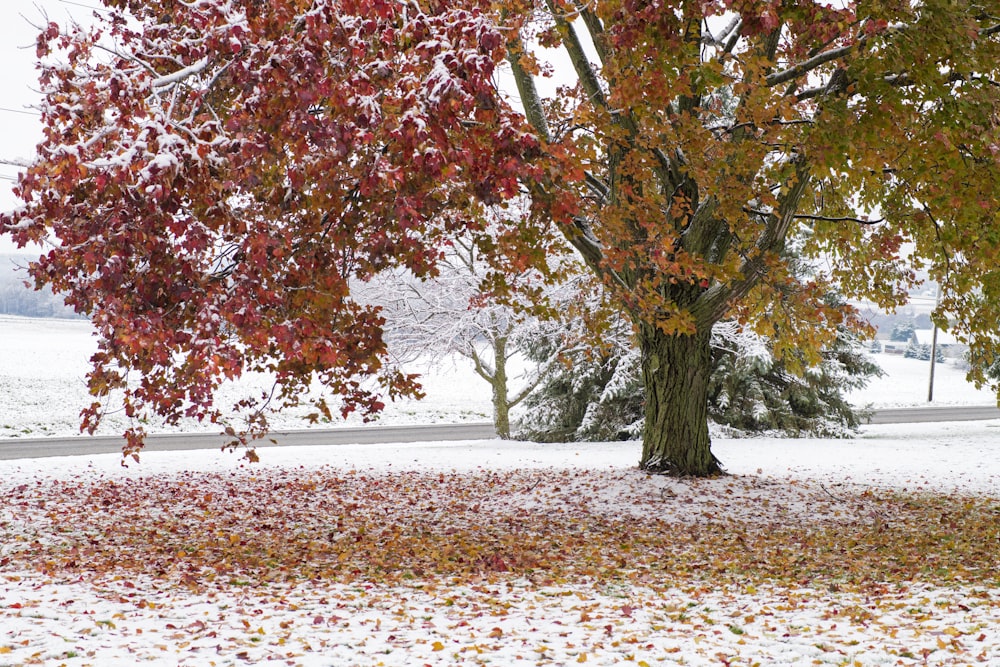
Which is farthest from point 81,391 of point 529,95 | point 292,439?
point 529,95

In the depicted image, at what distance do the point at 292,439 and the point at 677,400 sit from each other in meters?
14.3

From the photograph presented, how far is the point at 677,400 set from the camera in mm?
11133

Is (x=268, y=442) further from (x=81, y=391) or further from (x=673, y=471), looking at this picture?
(x=673, y=471)

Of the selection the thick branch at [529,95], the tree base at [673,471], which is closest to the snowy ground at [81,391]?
the tree base at [673,471]

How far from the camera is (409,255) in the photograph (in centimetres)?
733

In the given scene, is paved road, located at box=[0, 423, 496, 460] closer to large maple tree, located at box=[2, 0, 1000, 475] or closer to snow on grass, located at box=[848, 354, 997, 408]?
large maple tree, located at box=[2, 0, 1000, 475]

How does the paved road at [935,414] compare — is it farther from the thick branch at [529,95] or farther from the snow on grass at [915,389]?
the thick branch at [529,95]

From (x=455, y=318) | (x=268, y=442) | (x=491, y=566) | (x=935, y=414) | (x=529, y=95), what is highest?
(x=529, y=95)

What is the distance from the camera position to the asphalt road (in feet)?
62.7

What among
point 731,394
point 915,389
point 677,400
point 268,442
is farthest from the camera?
point 915,389

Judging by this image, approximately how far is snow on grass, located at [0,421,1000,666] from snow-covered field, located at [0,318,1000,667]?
1.3 inches

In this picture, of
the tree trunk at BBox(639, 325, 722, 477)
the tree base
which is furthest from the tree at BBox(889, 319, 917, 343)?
the tree trunk at BBox(639, 325, 722, 477)

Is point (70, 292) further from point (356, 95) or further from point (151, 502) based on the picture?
point (151, 502)

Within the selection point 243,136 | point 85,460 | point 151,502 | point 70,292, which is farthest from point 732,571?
point 85,460
